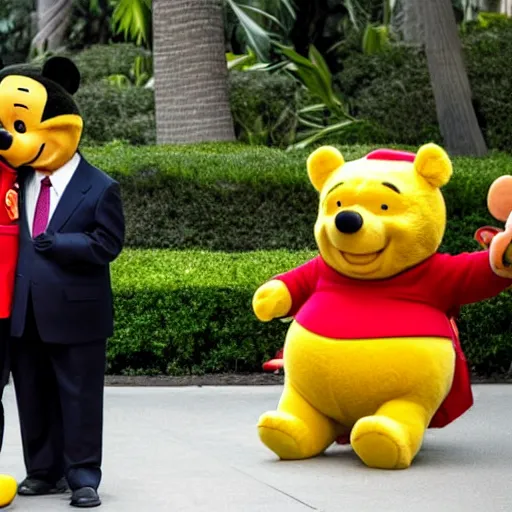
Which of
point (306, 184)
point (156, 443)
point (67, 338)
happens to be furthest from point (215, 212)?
point (67, 338)

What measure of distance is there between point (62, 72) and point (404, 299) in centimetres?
191

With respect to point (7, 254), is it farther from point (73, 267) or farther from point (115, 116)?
point (115, 116)

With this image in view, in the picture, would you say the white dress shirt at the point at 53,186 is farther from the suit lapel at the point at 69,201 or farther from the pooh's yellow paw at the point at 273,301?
the pooh's yellow paw at the point at 273,301

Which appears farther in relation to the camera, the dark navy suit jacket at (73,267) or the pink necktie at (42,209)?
the pink necktie at (42,209)

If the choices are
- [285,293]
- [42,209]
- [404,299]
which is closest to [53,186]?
[42,209]

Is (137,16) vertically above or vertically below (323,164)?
above

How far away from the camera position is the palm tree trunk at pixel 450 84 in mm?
12914

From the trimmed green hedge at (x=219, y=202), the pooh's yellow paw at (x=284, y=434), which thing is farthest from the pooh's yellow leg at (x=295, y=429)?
the trimmed green hedge at (x=219, y=202)

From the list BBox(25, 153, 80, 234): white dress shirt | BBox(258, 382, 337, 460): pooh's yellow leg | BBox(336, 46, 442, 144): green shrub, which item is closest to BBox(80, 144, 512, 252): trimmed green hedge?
BBox(336, 46, 442, 144): green shrub

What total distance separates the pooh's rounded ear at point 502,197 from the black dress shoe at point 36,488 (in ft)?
7.86

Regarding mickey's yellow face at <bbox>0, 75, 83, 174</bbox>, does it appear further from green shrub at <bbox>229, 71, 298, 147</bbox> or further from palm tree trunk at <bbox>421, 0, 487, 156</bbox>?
green shrub at <bbox>229, 71, 298, 147</bbox>

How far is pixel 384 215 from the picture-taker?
20.8 feet

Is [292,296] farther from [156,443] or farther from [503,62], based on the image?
[503,62]

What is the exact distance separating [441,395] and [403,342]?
1.11ft
